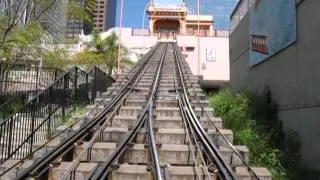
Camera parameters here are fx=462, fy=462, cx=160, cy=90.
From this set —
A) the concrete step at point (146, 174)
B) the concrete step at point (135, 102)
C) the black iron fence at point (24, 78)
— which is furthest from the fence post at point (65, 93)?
the concrete step at point (146, 174)

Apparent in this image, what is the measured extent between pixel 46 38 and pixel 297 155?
41.1ft

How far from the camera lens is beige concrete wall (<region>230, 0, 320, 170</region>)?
32.9 feet

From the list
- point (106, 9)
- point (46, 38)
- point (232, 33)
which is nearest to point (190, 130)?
point (46, 38)

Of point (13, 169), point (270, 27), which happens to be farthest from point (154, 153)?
point (270, 27)

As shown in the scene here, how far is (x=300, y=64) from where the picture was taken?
11.3 meters

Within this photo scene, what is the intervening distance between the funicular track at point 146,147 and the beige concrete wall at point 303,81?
2057 mm

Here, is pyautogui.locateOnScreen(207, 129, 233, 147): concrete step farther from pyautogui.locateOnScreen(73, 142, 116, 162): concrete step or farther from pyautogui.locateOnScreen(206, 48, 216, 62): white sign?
pyautogui.locateOnScreen(206, 48, 216, 62): white sign

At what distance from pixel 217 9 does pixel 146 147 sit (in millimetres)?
76622

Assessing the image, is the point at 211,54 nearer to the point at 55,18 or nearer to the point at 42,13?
the point at 55,18

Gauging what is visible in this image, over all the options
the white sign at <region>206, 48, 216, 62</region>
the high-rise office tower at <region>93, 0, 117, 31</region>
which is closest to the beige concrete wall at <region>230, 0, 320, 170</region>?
the white sign at <region>206, 48, 216, 62</region>

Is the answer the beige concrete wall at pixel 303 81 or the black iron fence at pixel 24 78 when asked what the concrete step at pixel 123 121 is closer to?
the beige concrete wall at pixel 303 81

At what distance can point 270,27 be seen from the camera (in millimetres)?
15242

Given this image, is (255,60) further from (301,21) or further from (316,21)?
(316,21)

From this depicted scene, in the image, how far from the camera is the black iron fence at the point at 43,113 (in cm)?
1057
